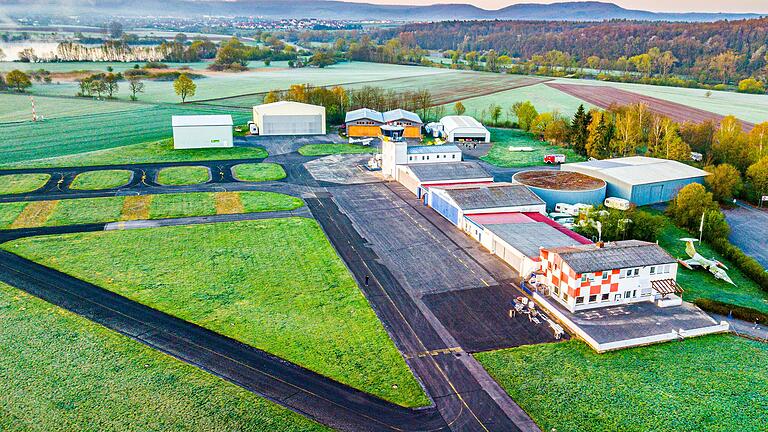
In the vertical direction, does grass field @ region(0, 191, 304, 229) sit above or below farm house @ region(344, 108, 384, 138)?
below

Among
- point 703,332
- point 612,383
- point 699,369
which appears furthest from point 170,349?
point 703,332

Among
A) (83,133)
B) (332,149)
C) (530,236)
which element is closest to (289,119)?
(332,149)

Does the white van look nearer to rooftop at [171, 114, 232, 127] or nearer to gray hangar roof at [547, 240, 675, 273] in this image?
gray hangar roof at [547, 240, 675, 273]

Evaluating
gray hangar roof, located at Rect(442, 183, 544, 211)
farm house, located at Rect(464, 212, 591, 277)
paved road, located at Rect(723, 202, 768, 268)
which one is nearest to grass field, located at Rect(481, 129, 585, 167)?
gray hangar roof, located at Rect(442, 183, 544, 211)

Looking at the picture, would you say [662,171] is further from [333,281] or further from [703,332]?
[333,281]

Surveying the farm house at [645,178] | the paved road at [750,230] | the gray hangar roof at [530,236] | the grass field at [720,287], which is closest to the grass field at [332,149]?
the farm house at [645,178]

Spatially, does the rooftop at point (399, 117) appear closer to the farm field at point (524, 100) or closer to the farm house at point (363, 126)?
the farm house at point (363, 126)
